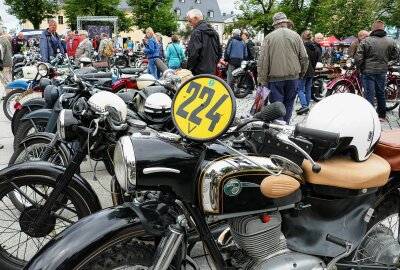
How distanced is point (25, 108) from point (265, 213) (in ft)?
13.2

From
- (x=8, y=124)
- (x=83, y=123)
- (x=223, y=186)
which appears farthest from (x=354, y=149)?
(x=8, y=124)

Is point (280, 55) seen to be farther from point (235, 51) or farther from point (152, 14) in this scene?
point (152, 14)

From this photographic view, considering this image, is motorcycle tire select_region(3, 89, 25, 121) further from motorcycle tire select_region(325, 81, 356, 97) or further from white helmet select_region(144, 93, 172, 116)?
motorcycle tire select_region(325, 81, 356, 97)

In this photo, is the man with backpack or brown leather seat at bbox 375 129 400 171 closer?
brown leather seat at bbox 375 129 400 171

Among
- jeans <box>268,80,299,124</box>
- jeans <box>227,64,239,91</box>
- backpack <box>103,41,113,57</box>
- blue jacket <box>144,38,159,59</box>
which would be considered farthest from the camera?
backpack <box>103,41,113,57</box>

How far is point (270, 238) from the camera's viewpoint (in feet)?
6.15

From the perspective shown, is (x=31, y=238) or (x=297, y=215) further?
(x=31, y=238)

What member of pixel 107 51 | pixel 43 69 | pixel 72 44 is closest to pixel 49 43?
pixel 72 44

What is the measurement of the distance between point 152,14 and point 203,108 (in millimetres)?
53139

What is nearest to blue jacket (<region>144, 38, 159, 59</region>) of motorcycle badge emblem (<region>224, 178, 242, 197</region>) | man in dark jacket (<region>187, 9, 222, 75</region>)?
man in dark jacket (<region>187, 9, 222, 75</region>)

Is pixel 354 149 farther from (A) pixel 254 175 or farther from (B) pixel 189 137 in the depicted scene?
(B) pixel 189 137

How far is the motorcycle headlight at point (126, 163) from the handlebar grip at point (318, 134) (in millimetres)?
711

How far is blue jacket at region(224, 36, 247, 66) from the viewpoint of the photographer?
34.6 ft

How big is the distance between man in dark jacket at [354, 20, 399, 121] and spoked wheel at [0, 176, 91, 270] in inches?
254
